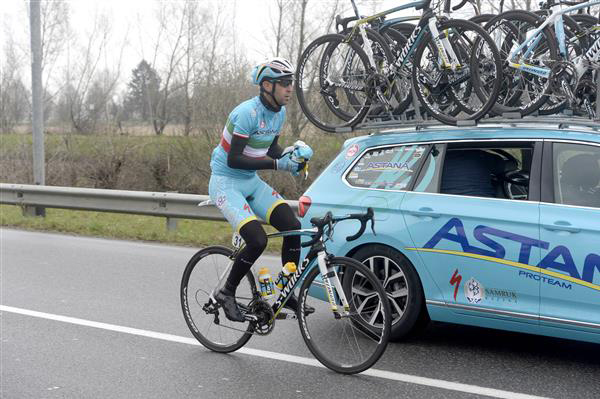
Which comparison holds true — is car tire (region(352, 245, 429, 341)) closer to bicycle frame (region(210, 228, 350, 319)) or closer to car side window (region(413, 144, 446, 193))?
car side window (region(413, 144, 446, 193))

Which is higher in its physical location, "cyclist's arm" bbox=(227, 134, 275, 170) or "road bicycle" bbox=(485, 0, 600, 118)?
"road bicycle" bbox=(485, 0, 600, 118)

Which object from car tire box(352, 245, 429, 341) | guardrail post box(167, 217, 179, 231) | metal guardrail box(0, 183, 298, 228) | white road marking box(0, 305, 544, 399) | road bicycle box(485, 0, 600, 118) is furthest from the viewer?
guardrail post box(167, 217, 179, 231)

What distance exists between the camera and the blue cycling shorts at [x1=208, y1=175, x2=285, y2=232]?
5727 millimetres

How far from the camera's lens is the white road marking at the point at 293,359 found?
4.99m

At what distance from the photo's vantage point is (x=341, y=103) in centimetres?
750

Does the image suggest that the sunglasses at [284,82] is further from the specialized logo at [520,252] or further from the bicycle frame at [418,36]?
the bicycle frame at [418,36]

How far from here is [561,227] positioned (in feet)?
17.1

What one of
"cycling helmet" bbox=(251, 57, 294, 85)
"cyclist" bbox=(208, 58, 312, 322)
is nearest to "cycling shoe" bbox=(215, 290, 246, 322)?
"cyclist" bbox=(208, 58, 312, 322)

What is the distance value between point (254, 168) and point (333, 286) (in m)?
1.01

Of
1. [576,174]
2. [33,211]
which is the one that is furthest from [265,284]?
[33,211]

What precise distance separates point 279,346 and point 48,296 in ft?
9.77

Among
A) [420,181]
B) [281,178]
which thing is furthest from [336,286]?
[281,178]

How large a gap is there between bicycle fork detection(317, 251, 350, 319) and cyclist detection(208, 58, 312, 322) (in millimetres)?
480

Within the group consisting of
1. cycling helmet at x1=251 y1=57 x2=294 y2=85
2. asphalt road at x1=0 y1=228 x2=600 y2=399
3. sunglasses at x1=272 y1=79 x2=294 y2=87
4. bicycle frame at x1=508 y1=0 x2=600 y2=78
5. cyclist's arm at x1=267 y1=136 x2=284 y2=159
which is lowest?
asphalt road at x1=0 y1=228 x2=600 y2=399
